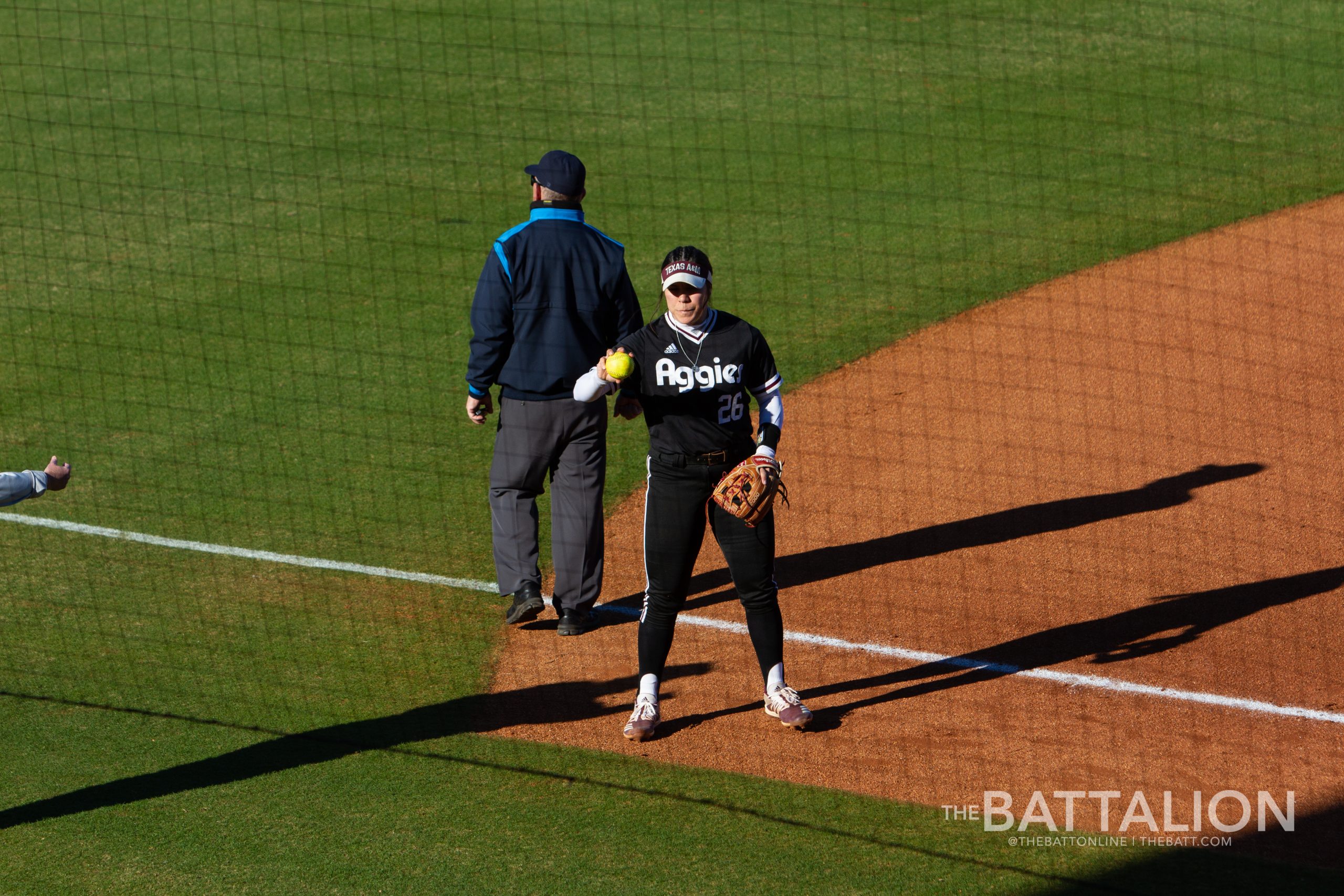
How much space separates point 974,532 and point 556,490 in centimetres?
230

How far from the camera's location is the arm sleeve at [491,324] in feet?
21.5

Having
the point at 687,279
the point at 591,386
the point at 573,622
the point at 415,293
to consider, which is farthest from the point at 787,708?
the point at 415,293

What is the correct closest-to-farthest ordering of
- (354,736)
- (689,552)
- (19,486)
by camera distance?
(19,486)
(689,552)
(354,736)

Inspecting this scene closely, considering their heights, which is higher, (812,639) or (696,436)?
(696,436)

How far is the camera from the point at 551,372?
21.6 feet

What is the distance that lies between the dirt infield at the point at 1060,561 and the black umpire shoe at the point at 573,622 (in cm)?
6

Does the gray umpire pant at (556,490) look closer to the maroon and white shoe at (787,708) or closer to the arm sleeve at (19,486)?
the maroon and white shoe at (787,708)

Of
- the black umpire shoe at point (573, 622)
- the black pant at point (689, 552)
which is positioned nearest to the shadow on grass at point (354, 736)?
the black umpire shoe at point (573, 622)

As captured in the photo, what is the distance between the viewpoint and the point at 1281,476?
785 cm

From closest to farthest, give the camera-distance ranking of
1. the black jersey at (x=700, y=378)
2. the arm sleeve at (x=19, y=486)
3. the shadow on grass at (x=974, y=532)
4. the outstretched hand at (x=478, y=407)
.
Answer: the arm sleeve at (x=19, y=486)
the black jersey at (x=700, y=378)
the outstretched hand at (x=478, y=407)
the shadow on grass at (x=974, y=532)

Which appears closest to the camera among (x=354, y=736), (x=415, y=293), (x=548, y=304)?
(x=354, y=736)

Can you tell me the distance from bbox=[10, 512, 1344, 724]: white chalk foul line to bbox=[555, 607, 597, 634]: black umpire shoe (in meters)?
0.23

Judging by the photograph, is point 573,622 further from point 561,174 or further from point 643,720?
point 561,174

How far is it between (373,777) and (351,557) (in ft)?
6.95
